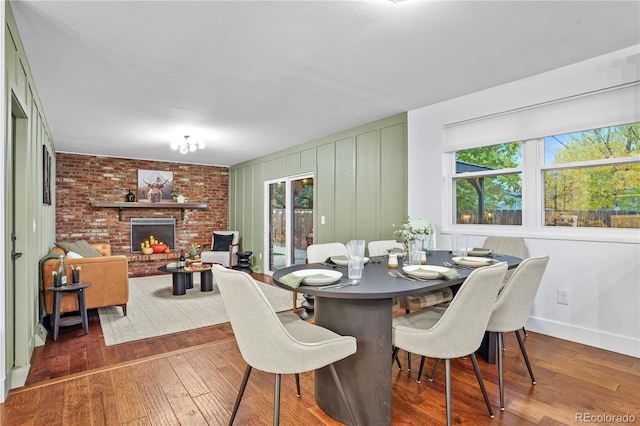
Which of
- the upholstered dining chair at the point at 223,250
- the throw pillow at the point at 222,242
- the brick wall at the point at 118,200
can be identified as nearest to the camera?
the brick wall at the point at 118,200

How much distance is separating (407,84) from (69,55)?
280 cm

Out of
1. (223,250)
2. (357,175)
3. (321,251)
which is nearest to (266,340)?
(321,251)

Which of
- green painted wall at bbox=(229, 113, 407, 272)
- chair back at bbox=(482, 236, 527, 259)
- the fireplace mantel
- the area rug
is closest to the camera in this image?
chair back at bbox=(482, 236, 527, 259)

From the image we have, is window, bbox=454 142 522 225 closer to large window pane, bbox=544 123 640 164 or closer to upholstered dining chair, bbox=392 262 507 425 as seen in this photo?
large window pane, bbox=544 123 640 164

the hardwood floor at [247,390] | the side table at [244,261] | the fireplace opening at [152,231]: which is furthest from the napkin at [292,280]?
the fireplace opening at [152,231]

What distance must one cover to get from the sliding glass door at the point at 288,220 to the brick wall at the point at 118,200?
1.98 m

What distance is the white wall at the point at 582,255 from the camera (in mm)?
2668

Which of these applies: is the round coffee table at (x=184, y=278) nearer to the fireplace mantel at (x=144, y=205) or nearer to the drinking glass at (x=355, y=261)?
the fireplace mantel at (x=144, y=205)

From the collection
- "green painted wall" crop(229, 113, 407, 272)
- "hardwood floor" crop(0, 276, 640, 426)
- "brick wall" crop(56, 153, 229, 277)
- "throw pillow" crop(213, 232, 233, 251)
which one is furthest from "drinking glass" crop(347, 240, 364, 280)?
"brick wall" crop(56, 153, 229, 277)

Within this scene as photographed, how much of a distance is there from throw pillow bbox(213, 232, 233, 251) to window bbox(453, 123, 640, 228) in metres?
4.90

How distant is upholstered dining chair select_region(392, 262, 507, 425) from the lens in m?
1.58

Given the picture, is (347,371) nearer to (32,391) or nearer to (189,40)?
(32,391)

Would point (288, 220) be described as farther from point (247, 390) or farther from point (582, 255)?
point (582, 255)

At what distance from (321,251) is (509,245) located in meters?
1.83
